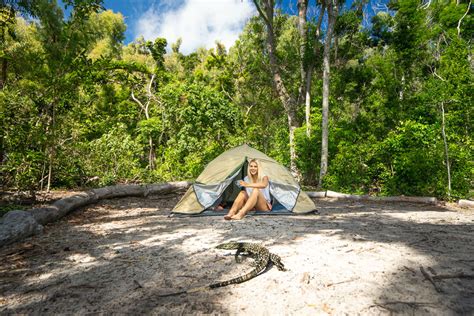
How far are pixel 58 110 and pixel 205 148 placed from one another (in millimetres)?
8084

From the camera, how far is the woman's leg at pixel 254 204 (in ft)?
16.7

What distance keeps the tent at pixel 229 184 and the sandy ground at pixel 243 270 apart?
110 centimetres

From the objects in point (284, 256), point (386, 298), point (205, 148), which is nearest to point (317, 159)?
point (205, 148)

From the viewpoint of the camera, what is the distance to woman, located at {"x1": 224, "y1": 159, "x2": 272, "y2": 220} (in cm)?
511

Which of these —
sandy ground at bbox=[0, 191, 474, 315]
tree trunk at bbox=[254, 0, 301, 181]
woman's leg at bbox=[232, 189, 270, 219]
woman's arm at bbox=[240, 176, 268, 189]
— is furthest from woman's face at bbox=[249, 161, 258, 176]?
tree trunk at bbox=[254, 0, 301, 181]

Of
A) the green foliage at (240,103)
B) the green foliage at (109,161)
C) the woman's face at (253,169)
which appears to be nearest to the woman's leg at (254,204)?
the woman's face at (253,169)

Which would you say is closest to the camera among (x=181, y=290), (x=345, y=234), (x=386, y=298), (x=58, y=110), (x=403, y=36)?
(x=386, y=298)

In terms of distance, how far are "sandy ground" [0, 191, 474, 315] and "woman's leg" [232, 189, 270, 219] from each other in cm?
51

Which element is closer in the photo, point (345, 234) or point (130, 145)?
point (345, 234)

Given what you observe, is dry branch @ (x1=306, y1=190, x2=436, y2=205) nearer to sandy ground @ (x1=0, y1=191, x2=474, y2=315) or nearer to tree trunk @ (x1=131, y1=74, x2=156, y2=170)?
sandy ground @ (x1=0, y1=191, x2=474, y2=315)

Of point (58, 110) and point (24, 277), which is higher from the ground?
point (58, 110)

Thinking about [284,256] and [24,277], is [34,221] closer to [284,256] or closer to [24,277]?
[24,277]

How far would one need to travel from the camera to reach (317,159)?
12.1 m

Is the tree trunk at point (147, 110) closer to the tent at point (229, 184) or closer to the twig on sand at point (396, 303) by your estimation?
the tent at point (229, 184)
